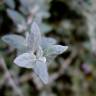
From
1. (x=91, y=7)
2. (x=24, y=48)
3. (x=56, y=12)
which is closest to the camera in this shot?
(x=24, y=48)

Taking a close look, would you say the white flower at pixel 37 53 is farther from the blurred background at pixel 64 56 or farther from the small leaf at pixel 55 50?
the blurred background at pixel 64 56

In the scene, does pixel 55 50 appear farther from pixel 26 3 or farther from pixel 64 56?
pixel 64 56

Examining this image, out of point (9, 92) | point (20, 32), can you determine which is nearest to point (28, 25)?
point (20, 32)

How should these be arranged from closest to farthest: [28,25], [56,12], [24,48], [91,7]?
[24,48], [28,25], [91,7], [56,12]

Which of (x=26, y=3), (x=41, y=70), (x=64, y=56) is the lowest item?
(x=64, y=56)

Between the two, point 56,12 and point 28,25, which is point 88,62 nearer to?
point 56,12

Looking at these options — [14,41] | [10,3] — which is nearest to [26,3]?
[10,3]

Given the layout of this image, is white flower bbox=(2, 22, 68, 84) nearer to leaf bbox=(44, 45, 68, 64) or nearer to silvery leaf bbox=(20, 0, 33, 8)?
leaf bbox=(44, 45, 68, 64)

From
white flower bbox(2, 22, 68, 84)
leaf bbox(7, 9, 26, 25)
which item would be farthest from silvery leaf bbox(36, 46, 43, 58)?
leaf bbox(7, 9, 26, 25)
